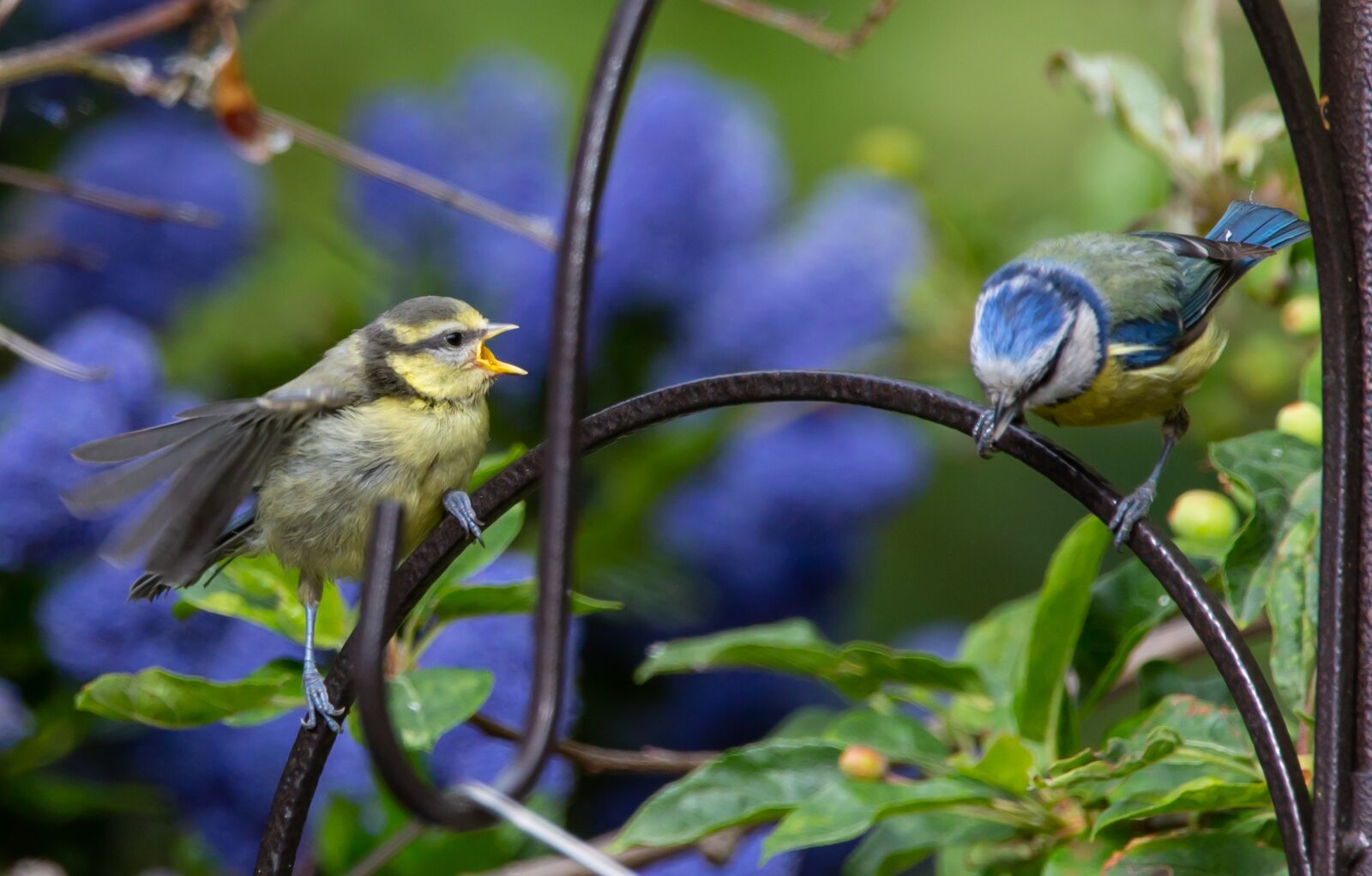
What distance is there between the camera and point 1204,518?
3.96ft

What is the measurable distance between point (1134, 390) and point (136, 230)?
118 cm

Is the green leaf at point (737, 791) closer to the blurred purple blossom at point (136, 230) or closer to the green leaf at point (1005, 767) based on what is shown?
the green leaf at point (1005, 767)

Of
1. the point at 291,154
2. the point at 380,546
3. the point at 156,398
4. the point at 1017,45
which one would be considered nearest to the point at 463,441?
the point at 156,398

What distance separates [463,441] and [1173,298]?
0.58 meters

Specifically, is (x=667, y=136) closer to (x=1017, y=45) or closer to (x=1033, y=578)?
(x=1033, y=578)

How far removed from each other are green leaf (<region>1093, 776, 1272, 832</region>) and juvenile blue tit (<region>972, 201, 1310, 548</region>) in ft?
0.64

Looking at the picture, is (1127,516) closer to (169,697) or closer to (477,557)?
(477,557)

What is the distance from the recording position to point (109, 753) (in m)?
1.51

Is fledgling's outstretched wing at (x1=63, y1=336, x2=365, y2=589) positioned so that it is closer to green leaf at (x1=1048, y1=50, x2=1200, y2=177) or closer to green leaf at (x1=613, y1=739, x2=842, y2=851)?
green leaf at (x1=613, y1=739, x2=842, y2=851)

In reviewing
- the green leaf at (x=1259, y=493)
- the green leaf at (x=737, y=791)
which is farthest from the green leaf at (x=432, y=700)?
the green leaf at (x=1259, y=493)

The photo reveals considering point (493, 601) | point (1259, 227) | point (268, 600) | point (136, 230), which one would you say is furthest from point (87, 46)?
point (1259, 227)

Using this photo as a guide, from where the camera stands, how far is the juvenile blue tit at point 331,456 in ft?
3.10

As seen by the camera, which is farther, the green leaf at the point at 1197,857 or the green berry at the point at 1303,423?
the green berry at the point at 1303,423

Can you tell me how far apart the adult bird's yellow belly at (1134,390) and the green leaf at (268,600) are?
0.60 meters
